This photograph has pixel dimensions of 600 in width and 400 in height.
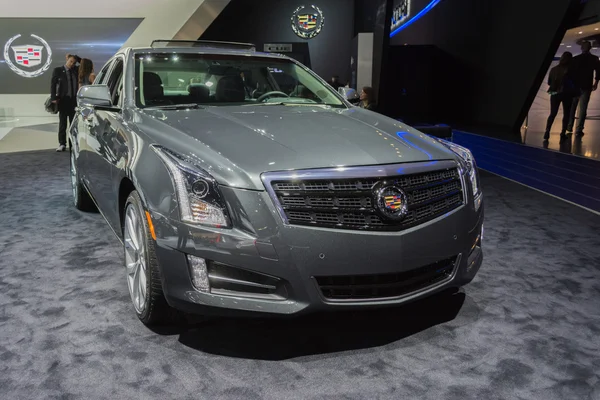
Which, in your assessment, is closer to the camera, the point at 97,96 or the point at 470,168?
the point at 470,168

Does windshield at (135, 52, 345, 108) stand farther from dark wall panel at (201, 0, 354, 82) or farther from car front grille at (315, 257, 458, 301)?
dark wall panel at (201, 0, 354, 82)

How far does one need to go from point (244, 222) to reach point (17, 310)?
144cm

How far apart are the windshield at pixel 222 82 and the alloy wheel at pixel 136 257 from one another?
74cm

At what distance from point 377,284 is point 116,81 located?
237 centimetres

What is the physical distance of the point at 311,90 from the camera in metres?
3.78

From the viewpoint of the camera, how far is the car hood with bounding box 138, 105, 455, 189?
7.29 feet

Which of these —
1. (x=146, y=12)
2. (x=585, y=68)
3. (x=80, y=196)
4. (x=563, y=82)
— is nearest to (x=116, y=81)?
(x=80, y=196)

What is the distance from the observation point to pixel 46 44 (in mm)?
16016

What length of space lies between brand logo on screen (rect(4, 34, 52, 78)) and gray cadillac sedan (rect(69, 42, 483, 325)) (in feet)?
50.2

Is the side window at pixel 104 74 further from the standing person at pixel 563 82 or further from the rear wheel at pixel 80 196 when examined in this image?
the standing person at pixel 563 82

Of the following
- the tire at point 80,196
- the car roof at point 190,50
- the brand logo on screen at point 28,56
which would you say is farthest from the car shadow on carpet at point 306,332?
the brand logo on screen at point 28,56

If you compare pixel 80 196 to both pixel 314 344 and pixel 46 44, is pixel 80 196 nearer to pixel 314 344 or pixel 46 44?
pixel 314 344

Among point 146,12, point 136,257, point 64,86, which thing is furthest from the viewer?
point 146,12

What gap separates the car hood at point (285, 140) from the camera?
2.22m
